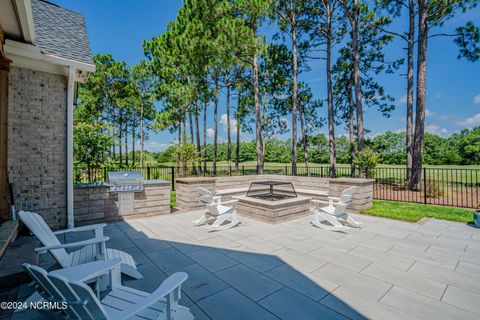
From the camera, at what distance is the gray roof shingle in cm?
457

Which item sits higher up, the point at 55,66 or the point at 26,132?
the point at 55,66

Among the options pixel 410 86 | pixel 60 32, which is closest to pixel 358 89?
pixel 410 86

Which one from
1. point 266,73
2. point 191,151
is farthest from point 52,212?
point 266,73

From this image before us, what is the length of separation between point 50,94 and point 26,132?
35.7 inches

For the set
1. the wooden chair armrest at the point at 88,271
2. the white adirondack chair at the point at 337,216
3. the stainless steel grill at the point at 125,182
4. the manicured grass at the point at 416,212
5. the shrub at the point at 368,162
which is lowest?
the manicured grass at the point at 416,212

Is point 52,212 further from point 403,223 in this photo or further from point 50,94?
point 403,223

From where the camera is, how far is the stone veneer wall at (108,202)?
4926 millimetres

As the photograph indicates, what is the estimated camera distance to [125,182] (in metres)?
5.42

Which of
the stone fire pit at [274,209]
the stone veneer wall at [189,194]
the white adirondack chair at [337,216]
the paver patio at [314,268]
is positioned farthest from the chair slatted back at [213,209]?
the white adirondack chair at [337,216]

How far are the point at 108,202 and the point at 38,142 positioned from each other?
1.86 metres

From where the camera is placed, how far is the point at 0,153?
3670mm

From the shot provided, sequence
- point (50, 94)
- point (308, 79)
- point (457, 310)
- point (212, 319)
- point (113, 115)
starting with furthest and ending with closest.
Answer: point (113, 115)
point (308, 79)
point (50, 94)
point (457, 310)
point (212, 319)

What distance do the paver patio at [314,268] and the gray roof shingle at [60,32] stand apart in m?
3.88

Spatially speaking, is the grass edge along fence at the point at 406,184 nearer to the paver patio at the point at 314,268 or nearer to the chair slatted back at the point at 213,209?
the paver patio at the point at 314,268
